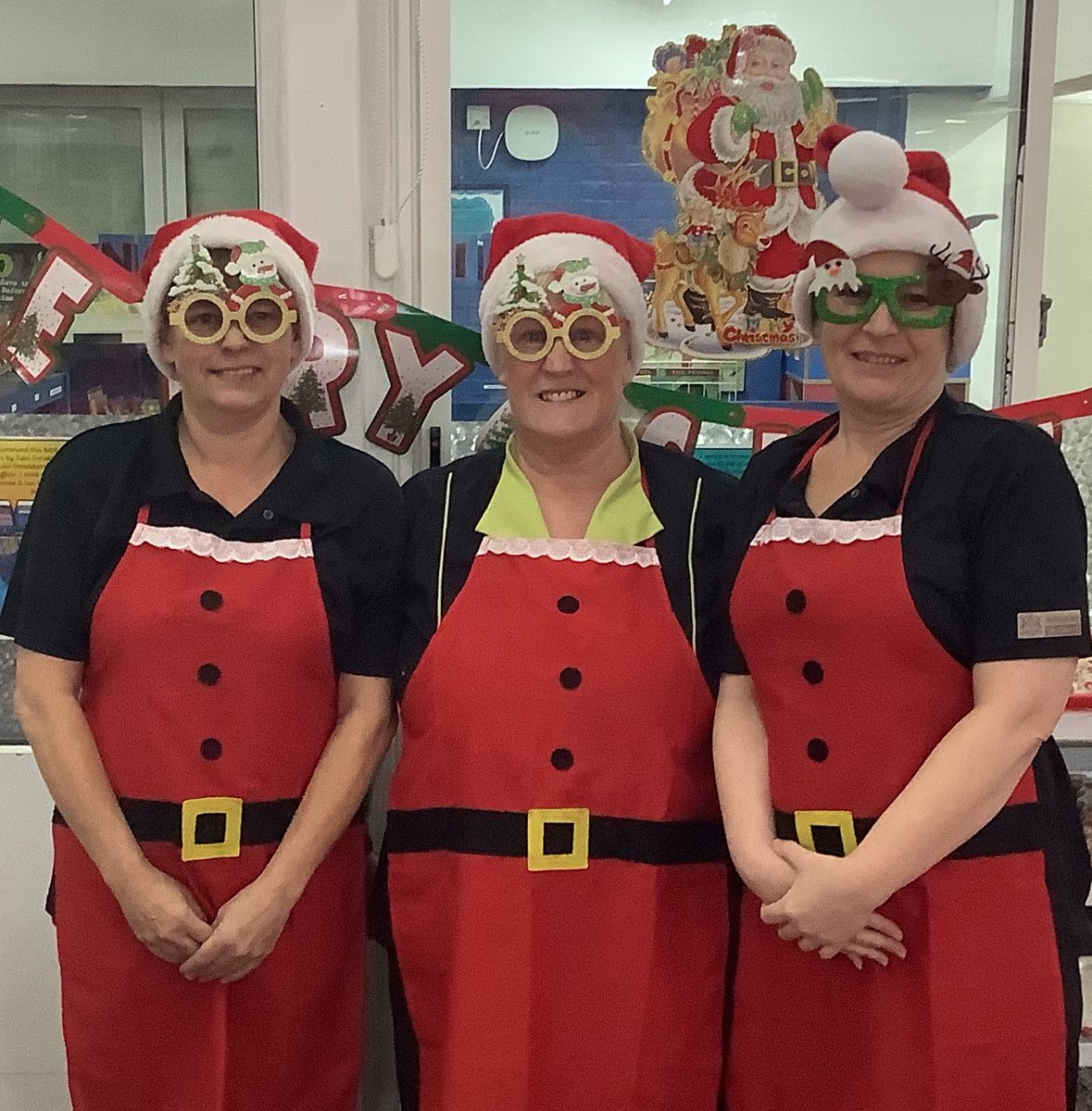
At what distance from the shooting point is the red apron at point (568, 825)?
4.57 feet

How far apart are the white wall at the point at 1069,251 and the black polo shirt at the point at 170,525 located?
1.18 m

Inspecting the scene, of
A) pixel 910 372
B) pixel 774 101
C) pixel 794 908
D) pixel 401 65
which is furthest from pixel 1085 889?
pixel 401 65

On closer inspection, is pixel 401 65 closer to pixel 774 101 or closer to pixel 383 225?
pixel 383 225

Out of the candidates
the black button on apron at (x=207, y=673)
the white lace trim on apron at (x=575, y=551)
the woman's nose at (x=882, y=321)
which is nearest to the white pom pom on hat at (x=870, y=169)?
the woman's nose at (x=882, y=321)

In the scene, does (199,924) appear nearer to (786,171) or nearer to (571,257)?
(571,257)

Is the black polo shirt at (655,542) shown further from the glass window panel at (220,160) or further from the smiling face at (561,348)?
the glass window panel at (220,160)

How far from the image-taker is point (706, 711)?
1.43 meters

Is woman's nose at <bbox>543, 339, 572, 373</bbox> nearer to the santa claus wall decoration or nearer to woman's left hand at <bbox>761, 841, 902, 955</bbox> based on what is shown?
the santa claus wall decoration

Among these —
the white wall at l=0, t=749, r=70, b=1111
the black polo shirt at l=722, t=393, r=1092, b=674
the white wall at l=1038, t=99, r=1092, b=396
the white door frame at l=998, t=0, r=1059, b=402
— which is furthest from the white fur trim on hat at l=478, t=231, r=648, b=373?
the white wall at l=0, t=749, r=70, b=1111

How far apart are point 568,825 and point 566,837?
1cm

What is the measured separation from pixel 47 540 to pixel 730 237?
1.00 m

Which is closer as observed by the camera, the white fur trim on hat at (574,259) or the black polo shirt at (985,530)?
the black polo shirt at (985,530)

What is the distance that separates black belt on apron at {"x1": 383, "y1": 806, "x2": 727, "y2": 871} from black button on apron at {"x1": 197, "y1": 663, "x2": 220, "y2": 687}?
0.94 feet

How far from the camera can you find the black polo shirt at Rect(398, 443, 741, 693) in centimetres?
144
